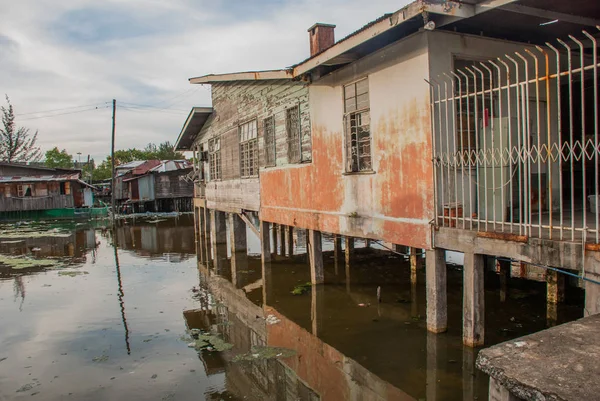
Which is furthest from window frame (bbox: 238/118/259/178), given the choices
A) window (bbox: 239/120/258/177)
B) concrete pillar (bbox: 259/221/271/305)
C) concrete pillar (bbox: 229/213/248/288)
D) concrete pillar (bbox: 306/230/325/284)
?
concrete pillar (bbox: 306/230/325/284)

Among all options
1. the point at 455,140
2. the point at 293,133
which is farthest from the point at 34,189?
the point at 455,140

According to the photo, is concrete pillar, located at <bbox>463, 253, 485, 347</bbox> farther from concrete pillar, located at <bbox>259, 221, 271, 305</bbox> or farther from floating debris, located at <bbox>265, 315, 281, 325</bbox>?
concrete pillar, located at <bbox>259, 221, 271, 305</bbox>

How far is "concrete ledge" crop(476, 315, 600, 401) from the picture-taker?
225cm

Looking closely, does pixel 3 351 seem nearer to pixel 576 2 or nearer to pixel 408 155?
pixel 408 155

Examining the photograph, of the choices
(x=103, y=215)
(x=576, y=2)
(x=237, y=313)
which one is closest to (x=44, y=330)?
(x=237, y=313)

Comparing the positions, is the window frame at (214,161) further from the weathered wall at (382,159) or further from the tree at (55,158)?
the tree at (55,158)

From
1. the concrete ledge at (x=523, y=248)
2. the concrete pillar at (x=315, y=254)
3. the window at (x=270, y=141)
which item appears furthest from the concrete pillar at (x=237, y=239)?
the concrete ledge at (x=523, y=248)

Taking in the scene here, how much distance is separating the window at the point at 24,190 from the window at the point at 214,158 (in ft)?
84.6

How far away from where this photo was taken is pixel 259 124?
13.5 metres

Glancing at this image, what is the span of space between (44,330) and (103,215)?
31.6 meters

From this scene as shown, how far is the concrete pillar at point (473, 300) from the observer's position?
20.6 feet

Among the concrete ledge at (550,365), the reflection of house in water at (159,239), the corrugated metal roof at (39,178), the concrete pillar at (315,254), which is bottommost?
the reflection of house in water at (159,239)

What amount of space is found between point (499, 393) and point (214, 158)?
17.3 m

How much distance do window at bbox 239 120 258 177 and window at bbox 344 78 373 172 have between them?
5232mm
